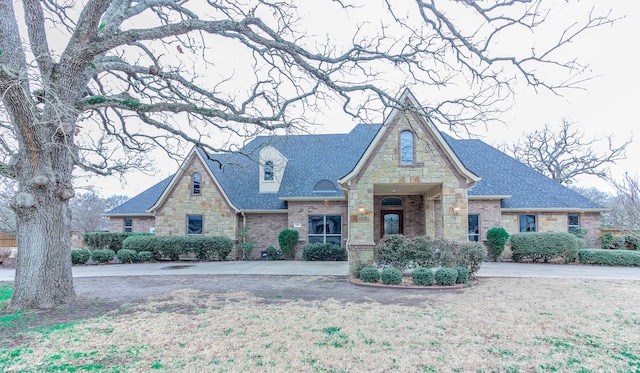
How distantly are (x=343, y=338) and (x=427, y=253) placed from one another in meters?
6.03

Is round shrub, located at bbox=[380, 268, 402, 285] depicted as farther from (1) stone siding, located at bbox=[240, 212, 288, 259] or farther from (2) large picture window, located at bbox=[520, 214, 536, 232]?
(2) large picture window, located at bbox=[520, 214, 536, 232]

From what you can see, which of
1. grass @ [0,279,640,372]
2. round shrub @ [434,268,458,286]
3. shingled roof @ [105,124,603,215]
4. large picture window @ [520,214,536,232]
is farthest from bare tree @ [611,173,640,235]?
large picture window @ [520,214,536,232]

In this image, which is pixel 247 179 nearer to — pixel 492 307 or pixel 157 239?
pixel 157 239

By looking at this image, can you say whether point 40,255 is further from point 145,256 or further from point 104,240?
point 104,240

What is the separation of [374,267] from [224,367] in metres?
7.30

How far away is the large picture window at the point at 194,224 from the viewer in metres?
19.0

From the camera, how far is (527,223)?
1780 centimetres

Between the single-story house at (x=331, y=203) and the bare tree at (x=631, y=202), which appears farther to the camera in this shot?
the single-story house at (x=331, y=203)

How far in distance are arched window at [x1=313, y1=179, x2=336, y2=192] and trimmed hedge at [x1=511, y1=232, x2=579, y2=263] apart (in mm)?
8580

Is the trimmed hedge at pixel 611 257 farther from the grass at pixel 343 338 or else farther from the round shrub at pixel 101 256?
the round shrub at pixel 101 256

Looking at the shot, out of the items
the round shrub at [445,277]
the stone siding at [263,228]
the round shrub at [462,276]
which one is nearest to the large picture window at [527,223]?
the round shrub at [462,276]

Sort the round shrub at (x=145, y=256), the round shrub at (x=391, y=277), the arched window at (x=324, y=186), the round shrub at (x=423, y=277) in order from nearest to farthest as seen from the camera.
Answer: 1. the round shrub at (x=423, y=277)
2. the round shrub at (x=391, y=277)
3. the round shrub at (x=145, y=256)
4. the arched window at (x=324, y=186)

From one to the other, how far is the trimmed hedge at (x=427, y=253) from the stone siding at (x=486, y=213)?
708 centimetres

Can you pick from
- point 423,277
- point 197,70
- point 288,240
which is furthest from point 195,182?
point 423,277
